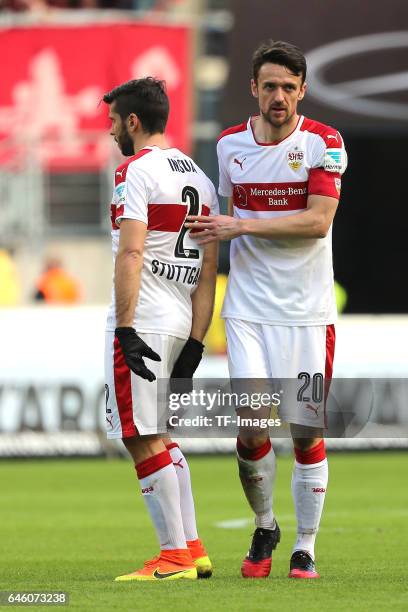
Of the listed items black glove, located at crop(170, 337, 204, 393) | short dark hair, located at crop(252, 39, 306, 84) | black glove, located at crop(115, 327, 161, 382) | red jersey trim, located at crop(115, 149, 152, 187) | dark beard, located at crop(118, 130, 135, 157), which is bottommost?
black glove, located at crop(170, 337, 204, 393)

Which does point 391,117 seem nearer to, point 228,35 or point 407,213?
point 228,35

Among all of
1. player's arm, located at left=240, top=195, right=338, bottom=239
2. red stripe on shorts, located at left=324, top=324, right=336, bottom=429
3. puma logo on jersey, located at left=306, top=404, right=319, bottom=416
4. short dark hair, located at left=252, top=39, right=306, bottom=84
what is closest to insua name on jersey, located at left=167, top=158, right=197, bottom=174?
player's arm, located at left=240, top=195, right=338, bottom=239

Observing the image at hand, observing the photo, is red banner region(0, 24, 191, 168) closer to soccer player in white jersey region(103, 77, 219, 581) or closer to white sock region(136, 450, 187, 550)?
soccer player in white jersey region(103, 77, 219, 581)

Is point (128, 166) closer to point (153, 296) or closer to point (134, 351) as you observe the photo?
point (153, 296)

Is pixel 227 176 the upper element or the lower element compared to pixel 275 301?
upper

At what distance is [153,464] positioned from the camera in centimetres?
749

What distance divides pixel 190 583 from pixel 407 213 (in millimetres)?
17622

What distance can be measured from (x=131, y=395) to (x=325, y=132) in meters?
1.46

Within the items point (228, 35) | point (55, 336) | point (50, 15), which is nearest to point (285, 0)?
point (228, 35)

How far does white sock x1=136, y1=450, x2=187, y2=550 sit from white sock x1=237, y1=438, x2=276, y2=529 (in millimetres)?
392

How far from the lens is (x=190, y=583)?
7316 millimetres

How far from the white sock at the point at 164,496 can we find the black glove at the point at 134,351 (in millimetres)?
426

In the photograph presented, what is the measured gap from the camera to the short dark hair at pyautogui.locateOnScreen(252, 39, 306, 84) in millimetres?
7496

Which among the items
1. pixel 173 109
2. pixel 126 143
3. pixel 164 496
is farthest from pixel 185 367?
pixel 173 109
